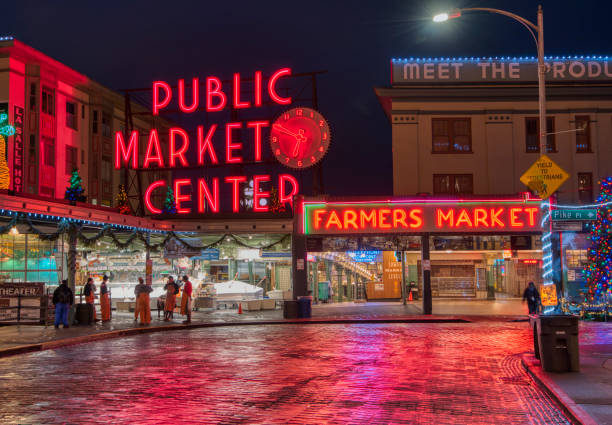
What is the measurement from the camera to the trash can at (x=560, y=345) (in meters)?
12.8

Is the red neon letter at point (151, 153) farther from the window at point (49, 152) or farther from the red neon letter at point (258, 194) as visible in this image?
the window at point (49, 152)

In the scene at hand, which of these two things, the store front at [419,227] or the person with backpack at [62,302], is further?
the store front at [419,227]

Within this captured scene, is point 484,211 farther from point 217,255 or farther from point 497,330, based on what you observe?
point 217,255

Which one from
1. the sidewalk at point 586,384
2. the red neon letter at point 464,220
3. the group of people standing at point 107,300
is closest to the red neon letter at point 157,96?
the group of people standing at point 107,300

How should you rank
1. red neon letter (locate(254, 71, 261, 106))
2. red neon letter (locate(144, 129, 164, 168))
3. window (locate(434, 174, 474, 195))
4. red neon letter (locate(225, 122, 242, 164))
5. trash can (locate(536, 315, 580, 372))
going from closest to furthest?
1. trash can (locate(536, 315, 580, 372))
2. window (locate(434, 174, 474, 195))
3. red neon letter (locate(225, 122, 242, 164))
4. red neon letter (locate(254, 71, 261, 106))
5. red neon letter (locate(144, 129, 164, 168))

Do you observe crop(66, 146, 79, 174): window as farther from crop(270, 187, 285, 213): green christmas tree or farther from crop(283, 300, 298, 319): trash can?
crop(283, 300, 298, 319): trash can

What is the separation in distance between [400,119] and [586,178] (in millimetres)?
10984

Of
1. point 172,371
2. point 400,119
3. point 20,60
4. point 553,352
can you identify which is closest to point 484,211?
point 400,119

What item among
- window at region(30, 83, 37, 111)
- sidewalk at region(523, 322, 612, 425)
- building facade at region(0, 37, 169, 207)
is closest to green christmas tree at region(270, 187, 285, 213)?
building facade at region(0, 37, 169, 207)

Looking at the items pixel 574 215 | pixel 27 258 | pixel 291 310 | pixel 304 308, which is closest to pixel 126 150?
pixel 27 258

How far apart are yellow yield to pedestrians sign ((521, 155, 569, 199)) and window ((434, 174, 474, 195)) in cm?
2029

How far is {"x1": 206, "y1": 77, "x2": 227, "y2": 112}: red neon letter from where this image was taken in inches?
1558

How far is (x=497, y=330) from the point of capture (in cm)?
2309

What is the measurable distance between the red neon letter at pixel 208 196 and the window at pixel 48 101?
1624 cm
